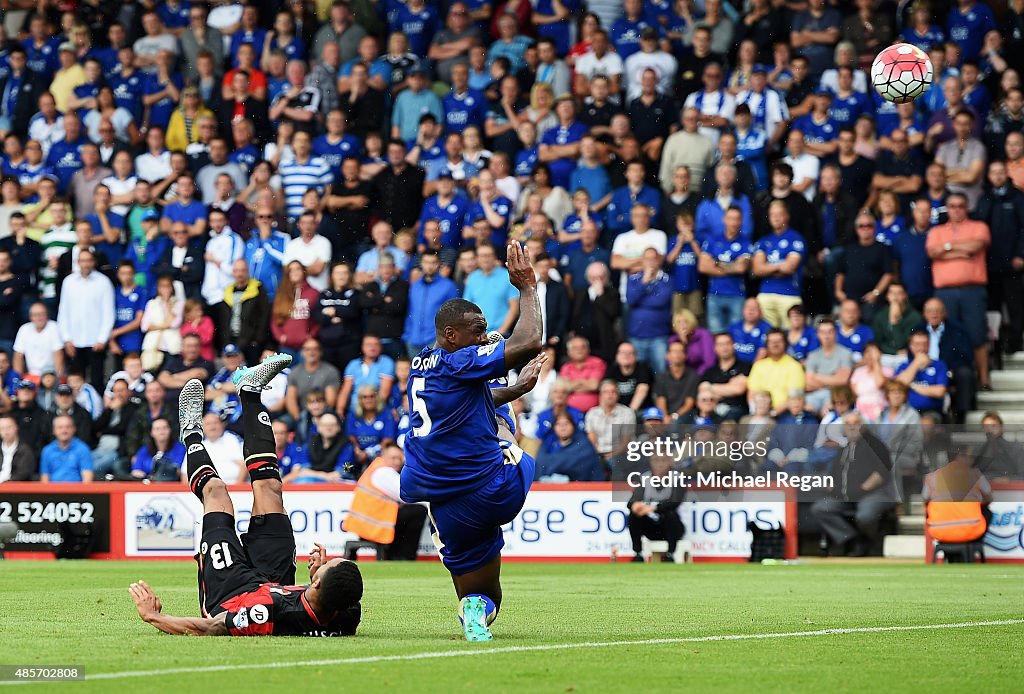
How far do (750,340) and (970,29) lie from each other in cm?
618

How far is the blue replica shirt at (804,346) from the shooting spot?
70.4 feet

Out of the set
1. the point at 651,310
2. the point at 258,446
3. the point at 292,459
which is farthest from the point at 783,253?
the point at 258,446

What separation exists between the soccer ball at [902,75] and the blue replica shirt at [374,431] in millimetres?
8308

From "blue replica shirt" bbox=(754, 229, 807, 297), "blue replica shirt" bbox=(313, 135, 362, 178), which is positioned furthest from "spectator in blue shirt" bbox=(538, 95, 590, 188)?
"blue replica shirt" bbox=(754, 229, 807, 297)

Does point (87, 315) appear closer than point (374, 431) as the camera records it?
No

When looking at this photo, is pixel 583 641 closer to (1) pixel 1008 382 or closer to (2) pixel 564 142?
(1) pixel 1008 382

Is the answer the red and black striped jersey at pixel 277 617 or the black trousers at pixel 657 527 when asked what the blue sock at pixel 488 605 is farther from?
the black trousers at pixel 657 527

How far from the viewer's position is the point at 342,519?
68.3 feet

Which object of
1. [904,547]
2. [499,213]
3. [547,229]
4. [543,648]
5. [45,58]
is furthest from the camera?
[45,58]

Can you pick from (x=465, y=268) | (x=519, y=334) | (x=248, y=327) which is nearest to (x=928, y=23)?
(x=465, y=268)

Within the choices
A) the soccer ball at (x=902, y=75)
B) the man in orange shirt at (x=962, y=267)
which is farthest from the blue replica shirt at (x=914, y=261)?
the soccer ball at (x=902, y=75)

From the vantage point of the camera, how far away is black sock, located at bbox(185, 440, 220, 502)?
10.7 metres

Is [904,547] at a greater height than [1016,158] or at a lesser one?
lesser

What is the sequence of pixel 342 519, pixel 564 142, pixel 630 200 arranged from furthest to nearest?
pixel 564 142, pixel 630 200, pixel 342 519
